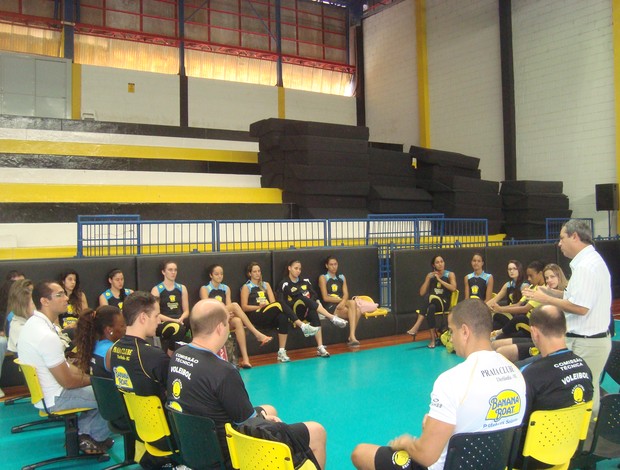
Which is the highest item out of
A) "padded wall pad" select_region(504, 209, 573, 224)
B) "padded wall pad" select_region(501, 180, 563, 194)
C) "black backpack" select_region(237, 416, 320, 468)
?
"padded wall pad" select_region(501, 180, 563, 194)

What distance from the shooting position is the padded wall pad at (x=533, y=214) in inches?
555

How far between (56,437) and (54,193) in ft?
25.5

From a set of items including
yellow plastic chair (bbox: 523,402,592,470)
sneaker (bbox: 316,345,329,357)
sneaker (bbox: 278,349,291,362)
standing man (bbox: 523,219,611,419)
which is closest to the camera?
yellow plastic chair (bbox: 523,402,592,470)

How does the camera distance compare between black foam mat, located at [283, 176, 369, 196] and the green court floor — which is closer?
the green court floor

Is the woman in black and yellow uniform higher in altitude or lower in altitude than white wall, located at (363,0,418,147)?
lower

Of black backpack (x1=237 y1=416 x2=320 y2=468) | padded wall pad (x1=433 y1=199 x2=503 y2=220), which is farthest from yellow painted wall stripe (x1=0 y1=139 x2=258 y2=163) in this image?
black backpack (x1=237 y1=416 x2=320 y2=468)

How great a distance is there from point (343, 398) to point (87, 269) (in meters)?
3.62

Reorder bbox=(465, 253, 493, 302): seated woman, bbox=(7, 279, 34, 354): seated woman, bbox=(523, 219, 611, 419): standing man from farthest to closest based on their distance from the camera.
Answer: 1. bbox=(465, 253, 493, 302): seated woman
2. bbox=(7, 279, 34, 354): seated woman
3. bbox=(523, 219, 611, 419): standing man

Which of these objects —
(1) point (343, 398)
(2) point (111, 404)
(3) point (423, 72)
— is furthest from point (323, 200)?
(2) point (111, 404)

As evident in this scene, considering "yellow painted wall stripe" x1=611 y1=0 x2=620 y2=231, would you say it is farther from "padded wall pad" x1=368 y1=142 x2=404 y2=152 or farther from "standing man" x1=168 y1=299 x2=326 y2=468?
"standing man" x1=168 y1=299 x2=326 y2=468

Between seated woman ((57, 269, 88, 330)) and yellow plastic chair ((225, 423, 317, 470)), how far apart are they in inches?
192

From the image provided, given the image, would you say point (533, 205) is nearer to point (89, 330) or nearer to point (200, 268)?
point (200, 268)

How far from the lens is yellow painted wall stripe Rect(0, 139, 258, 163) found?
1318cm

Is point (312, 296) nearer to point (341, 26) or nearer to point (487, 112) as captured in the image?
point (487, 112)
